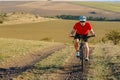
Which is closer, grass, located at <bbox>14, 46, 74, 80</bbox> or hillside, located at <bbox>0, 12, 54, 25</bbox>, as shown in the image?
grass, located at <bbox>14, 46, 74, 80</bbox>

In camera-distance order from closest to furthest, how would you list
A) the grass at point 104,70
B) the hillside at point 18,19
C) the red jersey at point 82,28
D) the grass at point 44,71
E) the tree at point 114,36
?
1. the grass at point 44,71
2. the grass at point 104,70
3. the red jersey at point 82,28
4. the tree at point 114,36
5. the hillside at point 18,19

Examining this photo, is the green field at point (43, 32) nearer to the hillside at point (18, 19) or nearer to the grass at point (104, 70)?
the hillside at point (18, 19)

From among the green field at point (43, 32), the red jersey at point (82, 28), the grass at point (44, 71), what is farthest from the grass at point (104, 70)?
the green field at point (43, 32)

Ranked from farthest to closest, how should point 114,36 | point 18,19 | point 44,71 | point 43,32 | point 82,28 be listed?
point 18,19 < point 43,32 < point 114,36 < point 82,28 < point 44,71

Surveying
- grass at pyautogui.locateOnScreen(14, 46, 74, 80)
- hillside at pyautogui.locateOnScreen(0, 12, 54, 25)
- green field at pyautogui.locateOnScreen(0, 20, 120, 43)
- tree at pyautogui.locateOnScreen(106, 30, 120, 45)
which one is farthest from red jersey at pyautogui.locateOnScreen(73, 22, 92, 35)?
hillside at pyautogui.locateOnScreen(0, 12, 54, 25)

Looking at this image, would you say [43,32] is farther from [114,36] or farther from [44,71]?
[44,71]

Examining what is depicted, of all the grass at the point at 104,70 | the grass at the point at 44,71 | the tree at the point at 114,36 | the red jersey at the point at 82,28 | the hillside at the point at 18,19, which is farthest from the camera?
the hillside at the point at 18,19

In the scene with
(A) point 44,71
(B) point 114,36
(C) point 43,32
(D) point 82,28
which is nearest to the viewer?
(A) point 44,71

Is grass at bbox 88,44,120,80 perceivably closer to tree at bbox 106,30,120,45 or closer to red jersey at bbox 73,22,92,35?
red jersey at bbox 73,22,92,35

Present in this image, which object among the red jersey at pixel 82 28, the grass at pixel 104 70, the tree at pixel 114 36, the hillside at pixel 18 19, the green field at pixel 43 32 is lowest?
the hillside at pixel 18 19

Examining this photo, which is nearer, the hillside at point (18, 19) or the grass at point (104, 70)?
the grass at point (104, 70)

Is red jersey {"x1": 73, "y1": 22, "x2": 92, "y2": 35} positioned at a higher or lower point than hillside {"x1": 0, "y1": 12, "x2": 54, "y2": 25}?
higher

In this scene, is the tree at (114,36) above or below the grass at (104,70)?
below

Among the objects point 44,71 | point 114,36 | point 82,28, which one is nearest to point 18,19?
point 114,36
